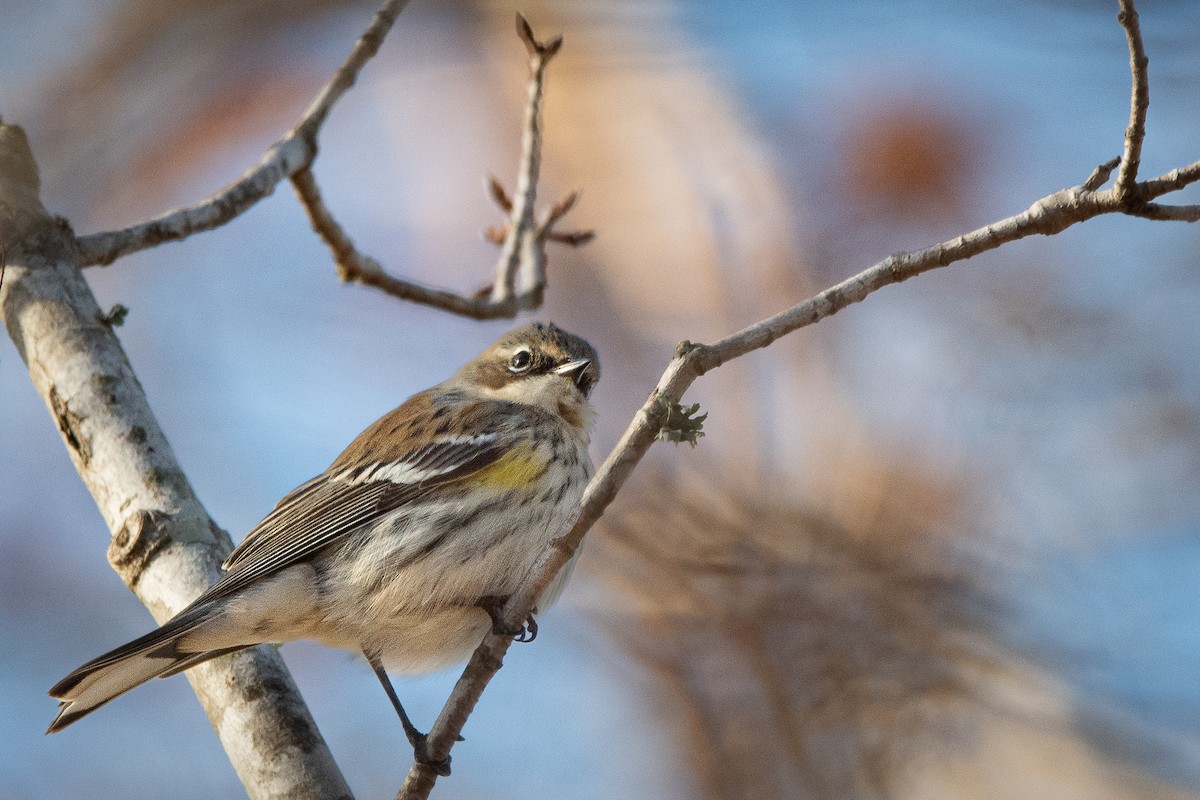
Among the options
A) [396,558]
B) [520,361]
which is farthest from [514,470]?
[520,361]

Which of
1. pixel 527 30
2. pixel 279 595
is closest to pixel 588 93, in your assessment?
pixel 527 30

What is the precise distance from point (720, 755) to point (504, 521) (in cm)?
181

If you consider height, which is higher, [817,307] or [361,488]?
[361,488]

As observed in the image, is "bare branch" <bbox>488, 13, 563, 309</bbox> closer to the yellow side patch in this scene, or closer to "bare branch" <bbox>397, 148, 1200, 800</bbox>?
the yellow side patch

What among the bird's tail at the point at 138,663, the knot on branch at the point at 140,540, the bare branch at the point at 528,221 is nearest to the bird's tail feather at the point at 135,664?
the bird's tail at the point at 138,663

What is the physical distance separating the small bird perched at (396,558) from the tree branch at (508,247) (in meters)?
0.79

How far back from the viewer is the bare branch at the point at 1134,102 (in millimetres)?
2625

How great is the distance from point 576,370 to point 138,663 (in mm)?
2116

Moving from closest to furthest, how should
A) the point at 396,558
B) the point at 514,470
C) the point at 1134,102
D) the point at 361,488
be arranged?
the point at 1134,102 < the point at 396,558 < the point at 514,470 < the point at 361,488

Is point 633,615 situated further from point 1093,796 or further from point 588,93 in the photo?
point 588,93

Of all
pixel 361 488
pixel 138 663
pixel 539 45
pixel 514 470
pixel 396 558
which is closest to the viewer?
pixel 138 663

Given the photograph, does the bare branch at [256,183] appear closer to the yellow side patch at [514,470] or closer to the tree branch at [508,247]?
the tree branch at [508,247]

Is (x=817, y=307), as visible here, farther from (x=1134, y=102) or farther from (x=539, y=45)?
(x=539, y=45)

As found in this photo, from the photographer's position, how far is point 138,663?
346 centimetres
